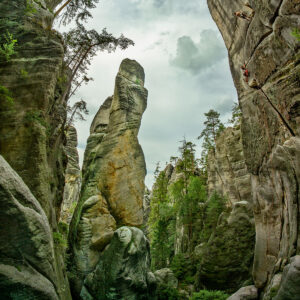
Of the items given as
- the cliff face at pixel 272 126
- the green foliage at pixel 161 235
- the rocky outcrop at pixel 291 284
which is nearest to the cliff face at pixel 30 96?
the rocky outcrop at pixel 291 284

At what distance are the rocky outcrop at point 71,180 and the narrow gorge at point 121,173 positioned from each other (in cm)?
1188

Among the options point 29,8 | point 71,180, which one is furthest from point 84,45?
point 71,180

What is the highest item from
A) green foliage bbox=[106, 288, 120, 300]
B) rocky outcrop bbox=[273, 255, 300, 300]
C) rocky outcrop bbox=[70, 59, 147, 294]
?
rocky outcrop bbox=[70, 59, 147, 294]

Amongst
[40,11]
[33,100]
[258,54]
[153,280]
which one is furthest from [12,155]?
[153,280]

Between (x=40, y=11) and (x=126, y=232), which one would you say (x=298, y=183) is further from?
(x=40, y=11)

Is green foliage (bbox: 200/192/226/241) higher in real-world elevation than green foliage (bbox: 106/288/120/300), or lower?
higher

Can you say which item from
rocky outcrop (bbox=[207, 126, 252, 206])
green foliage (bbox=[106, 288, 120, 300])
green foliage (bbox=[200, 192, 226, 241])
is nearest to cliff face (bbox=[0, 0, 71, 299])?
green foliage (bbox=[106, 288, 120, 300])

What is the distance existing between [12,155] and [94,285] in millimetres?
9586

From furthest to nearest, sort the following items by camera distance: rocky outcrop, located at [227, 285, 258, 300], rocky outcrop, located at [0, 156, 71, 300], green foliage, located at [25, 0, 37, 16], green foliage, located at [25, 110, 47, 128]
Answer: green foliage, located at [25, 0, 37, 16] → green foliage, located at [25, 110, 47, 128] → rocky outcrop, located at [227, 285, 258, 300] → rocky outcrop, located at [0, 156, 71, 300]

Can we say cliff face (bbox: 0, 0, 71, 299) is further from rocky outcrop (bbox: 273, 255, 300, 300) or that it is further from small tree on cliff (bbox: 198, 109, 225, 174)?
small tree on cliff (bbox: 198, 109, 225, 174)

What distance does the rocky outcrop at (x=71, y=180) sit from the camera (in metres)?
33.3

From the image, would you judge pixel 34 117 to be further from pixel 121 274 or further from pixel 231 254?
pixel 231 254

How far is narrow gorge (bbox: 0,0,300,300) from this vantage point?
5996mm

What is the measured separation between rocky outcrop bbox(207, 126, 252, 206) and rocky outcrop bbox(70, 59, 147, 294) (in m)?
8.82
